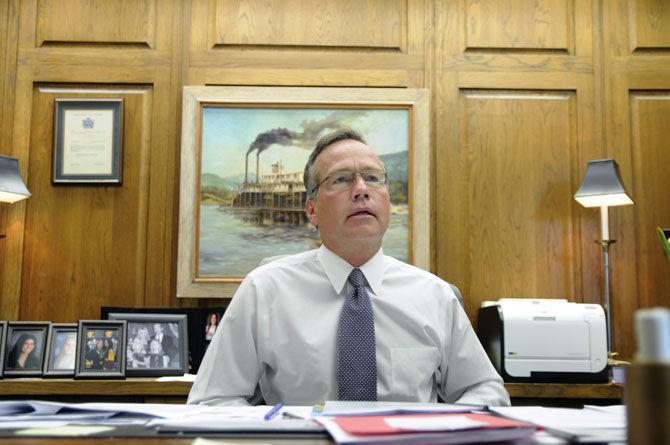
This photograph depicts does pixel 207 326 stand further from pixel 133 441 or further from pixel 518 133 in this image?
pixel 133 441

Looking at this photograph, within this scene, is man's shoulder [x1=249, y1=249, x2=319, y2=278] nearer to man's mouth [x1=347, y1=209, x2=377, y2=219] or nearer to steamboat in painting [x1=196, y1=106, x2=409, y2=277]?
man's mouth [x1=347, y1=209, x2=377, y2=219]

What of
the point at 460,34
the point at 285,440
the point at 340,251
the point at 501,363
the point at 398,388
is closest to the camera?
the point at 285,440

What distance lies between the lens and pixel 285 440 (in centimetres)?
82

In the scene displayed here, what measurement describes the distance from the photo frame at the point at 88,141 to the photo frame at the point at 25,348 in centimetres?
75

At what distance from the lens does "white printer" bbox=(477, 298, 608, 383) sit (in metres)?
2.64

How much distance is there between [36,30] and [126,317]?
1.52 m

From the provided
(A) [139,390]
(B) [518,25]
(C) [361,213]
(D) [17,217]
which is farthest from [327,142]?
(D) [17,217]

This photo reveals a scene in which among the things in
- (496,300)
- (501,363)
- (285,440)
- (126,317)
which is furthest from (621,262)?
(285,440)

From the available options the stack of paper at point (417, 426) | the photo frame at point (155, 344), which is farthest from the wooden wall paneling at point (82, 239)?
the stack of paper at point (417, 426)

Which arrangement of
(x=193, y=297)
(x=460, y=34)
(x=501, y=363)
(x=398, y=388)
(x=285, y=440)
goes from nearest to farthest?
1. (x=285, y=440)
2. (x=398, y=388)
3. (x=501, y=363)
4. (x=193, y=297)
5. (x=460, y=34)

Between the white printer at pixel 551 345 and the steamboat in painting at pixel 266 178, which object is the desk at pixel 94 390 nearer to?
the steamboat in painting at pixel 266 178

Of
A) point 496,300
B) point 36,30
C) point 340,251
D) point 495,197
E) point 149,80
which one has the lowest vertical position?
point 496,300

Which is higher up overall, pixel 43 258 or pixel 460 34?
pixel 460 34

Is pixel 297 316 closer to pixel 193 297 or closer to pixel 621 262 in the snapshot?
pixel 193 297
